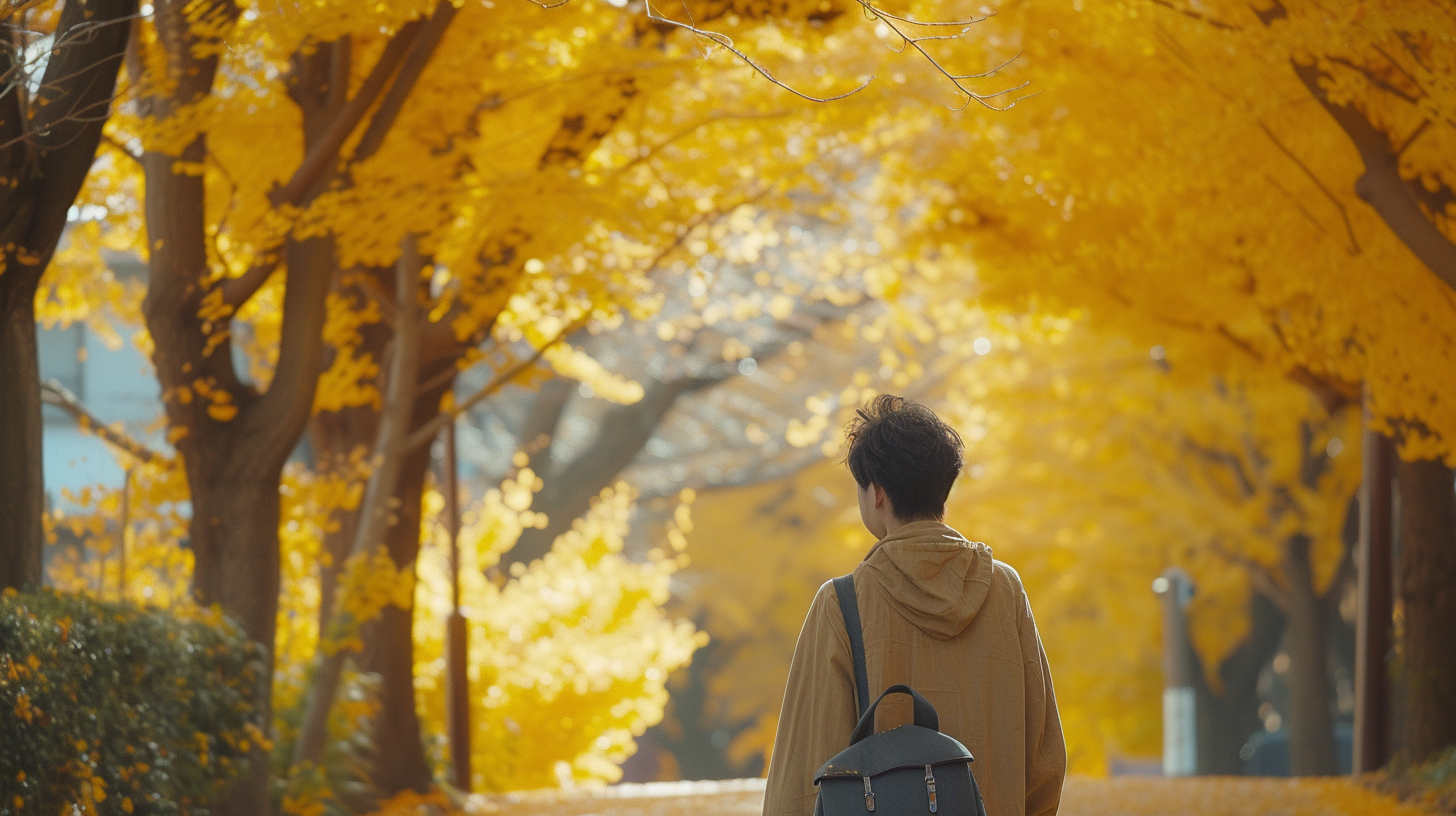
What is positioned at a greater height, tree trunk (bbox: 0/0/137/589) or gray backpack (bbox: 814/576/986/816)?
tree trunk (bbox: 0/0/137/589)

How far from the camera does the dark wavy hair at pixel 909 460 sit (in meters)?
2.59

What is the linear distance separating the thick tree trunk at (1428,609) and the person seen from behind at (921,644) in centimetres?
809

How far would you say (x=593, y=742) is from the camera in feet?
44.1

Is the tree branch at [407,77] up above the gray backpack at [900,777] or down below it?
above

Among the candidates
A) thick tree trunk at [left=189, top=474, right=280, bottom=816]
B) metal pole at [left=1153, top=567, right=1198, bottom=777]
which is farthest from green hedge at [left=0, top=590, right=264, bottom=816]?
metal pole at [left=1153, top=567, right=1198, bottom=777]

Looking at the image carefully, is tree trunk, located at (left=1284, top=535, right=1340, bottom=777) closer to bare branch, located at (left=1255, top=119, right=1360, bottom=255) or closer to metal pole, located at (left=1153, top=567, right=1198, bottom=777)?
metal pole, located at (left=1153, top=567, right=1198, bottom=777)

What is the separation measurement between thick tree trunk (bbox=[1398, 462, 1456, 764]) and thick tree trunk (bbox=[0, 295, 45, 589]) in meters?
8.69

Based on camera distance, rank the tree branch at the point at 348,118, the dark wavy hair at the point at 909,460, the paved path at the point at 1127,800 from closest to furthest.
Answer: the dark wavy hair at the point at 909,460 → the tree branch at the point at 348,118 → the paved path at the point at 1127,800

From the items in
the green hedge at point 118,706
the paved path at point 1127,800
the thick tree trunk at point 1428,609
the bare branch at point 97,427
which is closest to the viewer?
the green hedge at point 118,706

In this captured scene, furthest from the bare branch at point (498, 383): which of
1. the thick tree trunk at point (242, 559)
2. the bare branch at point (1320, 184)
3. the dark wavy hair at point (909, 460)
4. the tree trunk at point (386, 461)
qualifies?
the dark wavy hair at point (909, 460)

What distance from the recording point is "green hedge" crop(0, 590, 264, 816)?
428cm

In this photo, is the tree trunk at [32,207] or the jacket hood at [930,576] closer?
the jacket hood at [930,576]

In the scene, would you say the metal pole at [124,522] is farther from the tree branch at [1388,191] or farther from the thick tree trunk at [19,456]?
the tree branch at [1388,191]

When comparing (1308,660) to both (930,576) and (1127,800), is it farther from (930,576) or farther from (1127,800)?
(930,576)
